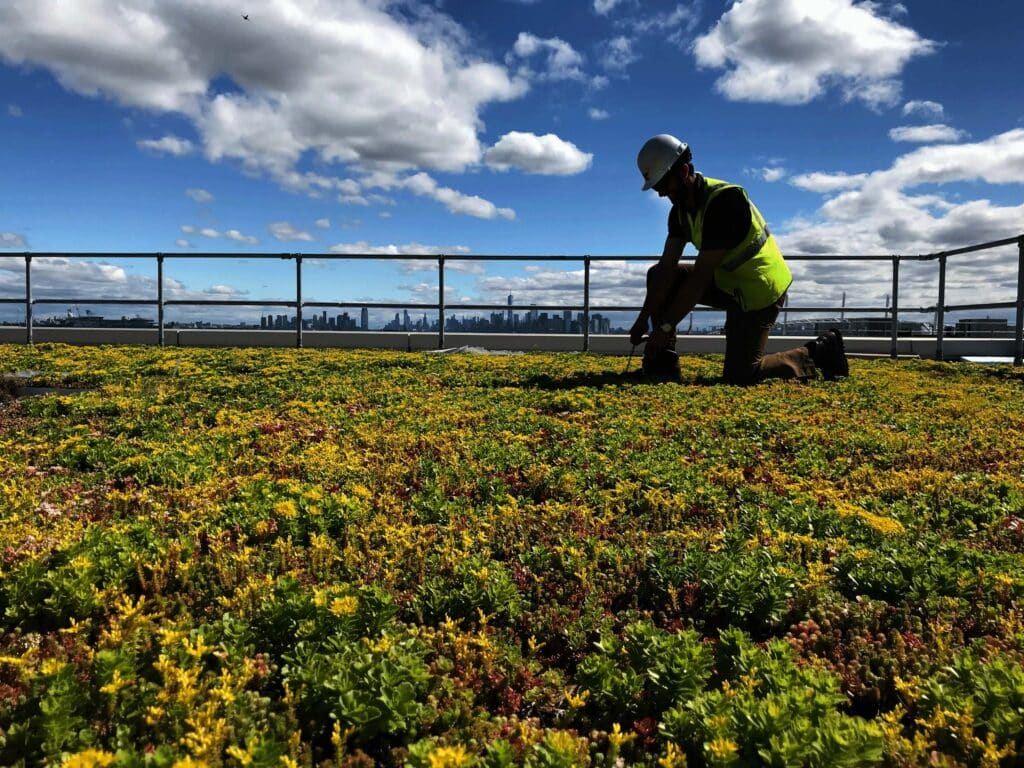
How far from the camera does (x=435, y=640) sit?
7.23 ft

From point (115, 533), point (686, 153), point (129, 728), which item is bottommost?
point (129, 728)

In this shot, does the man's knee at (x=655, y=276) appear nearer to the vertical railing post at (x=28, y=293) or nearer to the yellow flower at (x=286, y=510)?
the yellow flower at (x=286, y=510)

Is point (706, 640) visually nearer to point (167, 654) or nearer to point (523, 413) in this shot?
point (167, 654)

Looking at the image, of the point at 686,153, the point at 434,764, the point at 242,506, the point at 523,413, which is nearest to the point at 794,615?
the point at 434,764

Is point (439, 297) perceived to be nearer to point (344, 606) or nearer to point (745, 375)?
point (745, 375)

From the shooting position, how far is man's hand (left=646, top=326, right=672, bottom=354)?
7.27 m

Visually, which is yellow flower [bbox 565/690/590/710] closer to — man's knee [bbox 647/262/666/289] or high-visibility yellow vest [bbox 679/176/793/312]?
high-visibility yellow vest [bbox 679/176/793/312]

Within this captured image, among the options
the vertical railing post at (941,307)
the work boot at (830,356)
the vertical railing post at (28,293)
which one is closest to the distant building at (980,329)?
the vertical railing post at (941,307)

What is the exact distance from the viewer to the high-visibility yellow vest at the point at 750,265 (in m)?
6.98

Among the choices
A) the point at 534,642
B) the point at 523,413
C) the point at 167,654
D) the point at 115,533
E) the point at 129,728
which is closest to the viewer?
the point at 129,728

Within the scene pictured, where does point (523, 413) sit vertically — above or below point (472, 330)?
below

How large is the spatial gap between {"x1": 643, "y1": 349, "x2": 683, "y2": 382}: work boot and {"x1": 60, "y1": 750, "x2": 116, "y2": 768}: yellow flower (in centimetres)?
677

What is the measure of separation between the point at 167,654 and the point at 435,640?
81 cm

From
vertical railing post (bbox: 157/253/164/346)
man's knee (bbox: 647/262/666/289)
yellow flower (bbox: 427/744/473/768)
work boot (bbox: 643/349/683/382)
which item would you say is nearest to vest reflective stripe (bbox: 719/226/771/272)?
man's knee (bbox: 647/262/666/289)
